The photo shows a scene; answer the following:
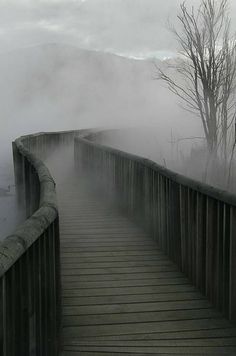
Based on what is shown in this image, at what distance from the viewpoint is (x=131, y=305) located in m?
4.12

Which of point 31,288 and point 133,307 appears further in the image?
point 133,307

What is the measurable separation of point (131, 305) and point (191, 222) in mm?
972

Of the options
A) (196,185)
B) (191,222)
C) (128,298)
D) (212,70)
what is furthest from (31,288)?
(212,70)

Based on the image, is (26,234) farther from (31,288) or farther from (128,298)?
(128,298)

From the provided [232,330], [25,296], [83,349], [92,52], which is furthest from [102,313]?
[92,52]

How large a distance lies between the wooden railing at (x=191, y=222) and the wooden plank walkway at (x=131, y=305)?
5.8 inches

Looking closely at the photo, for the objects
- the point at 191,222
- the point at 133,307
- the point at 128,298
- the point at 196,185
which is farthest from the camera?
the point at 191,222

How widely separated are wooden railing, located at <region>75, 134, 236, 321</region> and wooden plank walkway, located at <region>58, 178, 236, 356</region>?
5.8 inches

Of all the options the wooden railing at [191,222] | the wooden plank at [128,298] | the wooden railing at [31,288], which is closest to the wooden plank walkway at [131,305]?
the wooden plank at [128,298]

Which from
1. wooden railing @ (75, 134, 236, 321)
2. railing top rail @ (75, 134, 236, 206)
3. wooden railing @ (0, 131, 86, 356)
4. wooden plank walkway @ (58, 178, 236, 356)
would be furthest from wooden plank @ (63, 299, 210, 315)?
railing top rail @ (75, 134, 236, 206)

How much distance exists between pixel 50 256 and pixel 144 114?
146 feet

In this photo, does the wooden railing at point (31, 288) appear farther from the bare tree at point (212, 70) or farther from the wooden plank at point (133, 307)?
the bare tree at point (212, 70)

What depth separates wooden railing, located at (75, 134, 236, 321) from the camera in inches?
150

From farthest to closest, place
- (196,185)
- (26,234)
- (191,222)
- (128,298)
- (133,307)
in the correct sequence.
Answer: (191,222), (196,185), (128,298), (133,307), (26,234)
